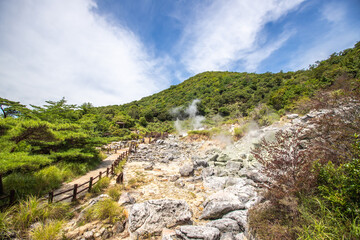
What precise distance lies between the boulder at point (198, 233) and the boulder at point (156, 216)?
545 mm

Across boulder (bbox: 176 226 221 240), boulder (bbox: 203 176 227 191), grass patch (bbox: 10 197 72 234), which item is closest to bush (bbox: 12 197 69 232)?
grass patch (bbox: 10 197 72 234)

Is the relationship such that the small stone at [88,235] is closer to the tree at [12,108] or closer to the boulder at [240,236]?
the boulder at [240,236]

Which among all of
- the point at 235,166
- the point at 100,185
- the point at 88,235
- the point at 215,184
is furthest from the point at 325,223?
the point at 100,185

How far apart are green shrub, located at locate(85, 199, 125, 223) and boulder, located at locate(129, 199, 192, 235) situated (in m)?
0.48

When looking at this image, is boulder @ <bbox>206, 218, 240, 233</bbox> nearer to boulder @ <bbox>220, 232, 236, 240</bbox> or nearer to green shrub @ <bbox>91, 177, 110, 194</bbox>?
boulder @ <bbox>220, 232, 236, 240</bbox>

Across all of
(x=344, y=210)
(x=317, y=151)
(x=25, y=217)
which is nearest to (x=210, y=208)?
(x=344, y=210)

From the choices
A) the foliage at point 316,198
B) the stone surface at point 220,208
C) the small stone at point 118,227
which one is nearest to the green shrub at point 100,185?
the small stone at point 118,227

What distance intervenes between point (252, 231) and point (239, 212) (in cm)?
76

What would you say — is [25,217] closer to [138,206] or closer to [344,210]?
[138,206]

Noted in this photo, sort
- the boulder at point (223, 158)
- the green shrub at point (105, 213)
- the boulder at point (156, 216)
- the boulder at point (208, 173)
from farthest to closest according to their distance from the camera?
the boulder at point (223, 158)
the boulder at point (208, 173)
the green shrub at point (105, 213)
the boulder at point (156, 216)

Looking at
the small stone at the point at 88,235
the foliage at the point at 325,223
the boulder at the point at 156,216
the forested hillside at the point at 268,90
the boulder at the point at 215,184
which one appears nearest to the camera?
the foliage at the point at 325,223

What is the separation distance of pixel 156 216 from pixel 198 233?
126 centimetres

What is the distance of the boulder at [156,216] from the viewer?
3.52 meters

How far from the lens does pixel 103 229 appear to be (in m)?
3.49
